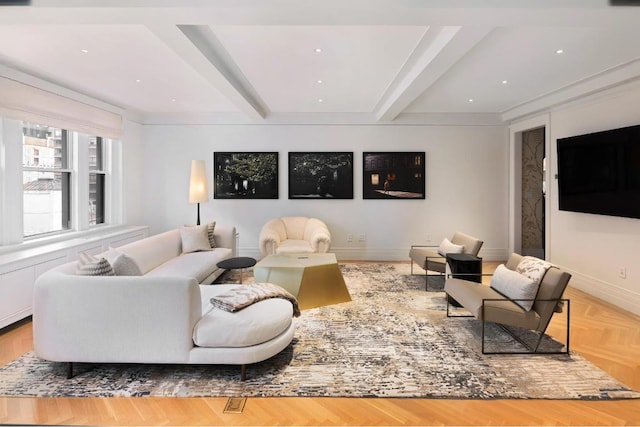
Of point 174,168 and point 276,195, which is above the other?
point 174,168

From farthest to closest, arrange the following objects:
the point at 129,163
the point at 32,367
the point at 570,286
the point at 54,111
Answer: the point at 129,163
the point at 570,286
the point at 54,111
the point at 32,367

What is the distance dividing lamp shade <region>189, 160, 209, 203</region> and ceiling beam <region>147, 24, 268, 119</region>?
136 centimetres

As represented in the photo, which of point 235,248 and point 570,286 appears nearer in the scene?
point 570,286

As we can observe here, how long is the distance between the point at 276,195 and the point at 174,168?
81.2 inches

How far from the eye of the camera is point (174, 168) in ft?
22.5

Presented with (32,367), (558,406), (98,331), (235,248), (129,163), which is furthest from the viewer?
(129,163)

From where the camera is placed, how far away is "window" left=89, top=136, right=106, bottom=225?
19.0ft

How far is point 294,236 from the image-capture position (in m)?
6.48

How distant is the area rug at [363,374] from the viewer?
2.45m

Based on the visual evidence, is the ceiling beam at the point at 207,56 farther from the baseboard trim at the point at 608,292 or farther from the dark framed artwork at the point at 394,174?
the baseboard trim at the point at 608,292

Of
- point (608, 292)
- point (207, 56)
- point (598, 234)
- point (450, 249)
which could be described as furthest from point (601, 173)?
point (207, 56)

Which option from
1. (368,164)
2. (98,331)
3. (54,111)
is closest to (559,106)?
(368,164)

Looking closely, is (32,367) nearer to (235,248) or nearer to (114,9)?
(114,9)

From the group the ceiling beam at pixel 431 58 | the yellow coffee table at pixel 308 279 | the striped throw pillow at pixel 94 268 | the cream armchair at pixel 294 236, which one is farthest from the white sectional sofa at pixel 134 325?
the cream armchair at pixel 294 236
